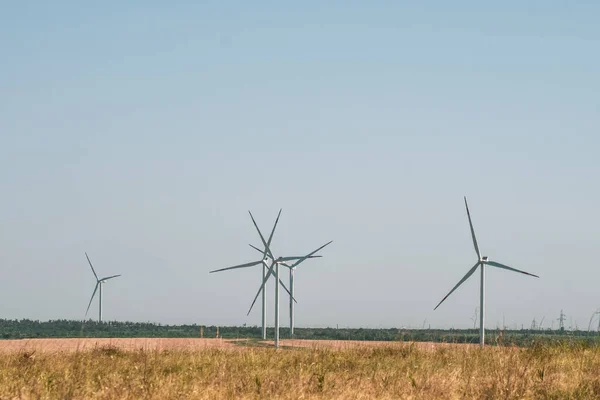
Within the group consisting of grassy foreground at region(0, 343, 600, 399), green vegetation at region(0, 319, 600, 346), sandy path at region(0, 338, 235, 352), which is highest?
grassy foreground at region(0, 343, 600, 399)

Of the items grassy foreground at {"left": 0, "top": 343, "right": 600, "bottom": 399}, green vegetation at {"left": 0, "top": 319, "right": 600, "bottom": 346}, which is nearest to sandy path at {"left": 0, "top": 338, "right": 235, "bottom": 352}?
grassy foreground at {"left": 0, "top": 343, "right": 600, "bottom": 399}

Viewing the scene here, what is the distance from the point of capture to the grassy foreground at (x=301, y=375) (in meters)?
21.2

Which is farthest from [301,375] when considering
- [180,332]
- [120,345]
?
[180,332]

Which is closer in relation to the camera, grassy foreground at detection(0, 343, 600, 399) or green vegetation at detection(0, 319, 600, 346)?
grassy foreground at detection(0, 343, 600, 399)

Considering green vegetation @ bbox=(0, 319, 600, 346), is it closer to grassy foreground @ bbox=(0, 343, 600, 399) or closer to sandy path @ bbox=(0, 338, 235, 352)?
sandy path @ bbox=(0, 338, 235, 352)

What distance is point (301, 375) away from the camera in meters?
23.7

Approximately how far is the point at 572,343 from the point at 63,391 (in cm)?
2186

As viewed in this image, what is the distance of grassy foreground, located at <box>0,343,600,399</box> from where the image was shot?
21.2 m

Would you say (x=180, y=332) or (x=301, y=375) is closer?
(x=301, y=375)

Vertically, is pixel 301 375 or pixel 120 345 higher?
pixel 301 375

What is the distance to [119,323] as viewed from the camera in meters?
143

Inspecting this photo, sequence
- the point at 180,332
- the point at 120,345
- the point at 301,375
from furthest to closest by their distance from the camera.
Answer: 1. the point at 180,332
2. the point at 120,345
3. the point at 301,375

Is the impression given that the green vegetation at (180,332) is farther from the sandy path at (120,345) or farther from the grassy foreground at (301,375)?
the grassy foreground at (301,375)

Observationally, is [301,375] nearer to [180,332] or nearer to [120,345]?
[120,345]
